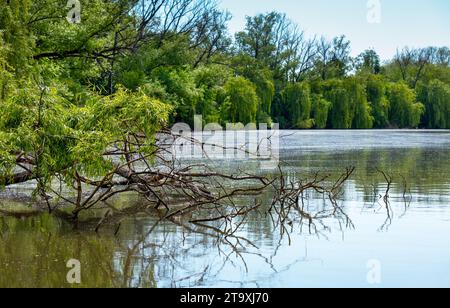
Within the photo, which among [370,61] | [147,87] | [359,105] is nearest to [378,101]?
[359,105]

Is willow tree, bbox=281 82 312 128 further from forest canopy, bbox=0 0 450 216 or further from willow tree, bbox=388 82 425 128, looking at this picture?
willow tree, bbox=388 82 425 128

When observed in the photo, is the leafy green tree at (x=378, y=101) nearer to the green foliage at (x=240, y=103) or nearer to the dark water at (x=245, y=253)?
the green foliage at (x=240, y=103)

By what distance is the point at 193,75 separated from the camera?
183 feet

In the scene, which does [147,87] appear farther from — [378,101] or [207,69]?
[378,101]

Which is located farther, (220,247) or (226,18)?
(226,18)

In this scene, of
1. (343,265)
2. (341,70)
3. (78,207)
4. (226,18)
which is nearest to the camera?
(343,265)

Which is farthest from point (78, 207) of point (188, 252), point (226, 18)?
point (226, 18)

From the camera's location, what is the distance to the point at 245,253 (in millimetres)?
9531

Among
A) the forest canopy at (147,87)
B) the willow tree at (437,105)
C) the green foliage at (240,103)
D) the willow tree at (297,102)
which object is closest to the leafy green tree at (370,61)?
the forest canopy at (147,87)

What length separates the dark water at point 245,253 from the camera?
8086mm

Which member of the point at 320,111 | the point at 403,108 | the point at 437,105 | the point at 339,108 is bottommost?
the point at 320,111
